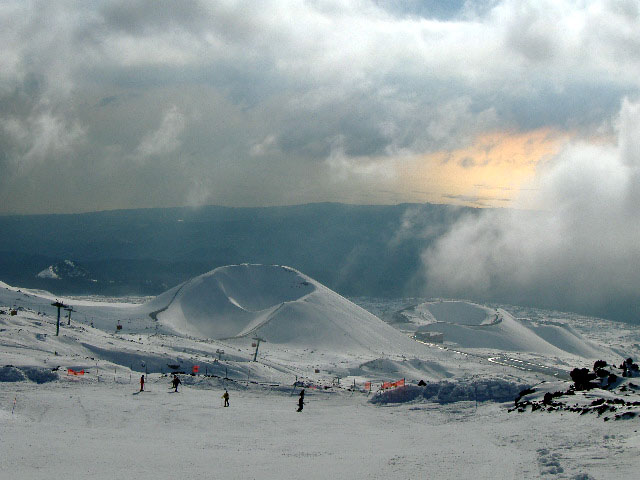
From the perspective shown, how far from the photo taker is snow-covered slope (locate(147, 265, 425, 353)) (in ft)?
285

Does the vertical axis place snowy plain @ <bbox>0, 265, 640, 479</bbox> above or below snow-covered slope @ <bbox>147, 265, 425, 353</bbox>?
below

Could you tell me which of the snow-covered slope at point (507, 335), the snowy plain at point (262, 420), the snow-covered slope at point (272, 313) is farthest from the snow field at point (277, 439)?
the snow-covered slope at point (507, 335)

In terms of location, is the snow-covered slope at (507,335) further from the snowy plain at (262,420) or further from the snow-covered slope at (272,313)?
the snowy plain at (262,420)

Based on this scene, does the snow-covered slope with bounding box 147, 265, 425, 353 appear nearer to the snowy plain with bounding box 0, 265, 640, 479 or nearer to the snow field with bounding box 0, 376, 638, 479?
the snowy plain with bounding box 0, 265, 640, 479

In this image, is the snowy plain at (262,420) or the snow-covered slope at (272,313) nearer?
the snowy plain at (262,420)

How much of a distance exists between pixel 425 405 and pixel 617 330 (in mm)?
175641

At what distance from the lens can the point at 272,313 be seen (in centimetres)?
9362

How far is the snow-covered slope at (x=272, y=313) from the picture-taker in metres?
86.9

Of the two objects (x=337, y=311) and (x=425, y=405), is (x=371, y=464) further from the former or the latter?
(x=337, y=311)

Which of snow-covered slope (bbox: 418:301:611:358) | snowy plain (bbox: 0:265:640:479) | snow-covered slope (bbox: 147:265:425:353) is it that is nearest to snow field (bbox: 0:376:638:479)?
snowy plain (bbox: 0:265:640:479)

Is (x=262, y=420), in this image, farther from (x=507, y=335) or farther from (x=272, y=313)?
(x=507, y=335)

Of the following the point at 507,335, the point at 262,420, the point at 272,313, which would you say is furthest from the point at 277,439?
the point at 507,335

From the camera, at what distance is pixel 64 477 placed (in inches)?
647

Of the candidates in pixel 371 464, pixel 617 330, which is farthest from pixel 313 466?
pixel 617 330
